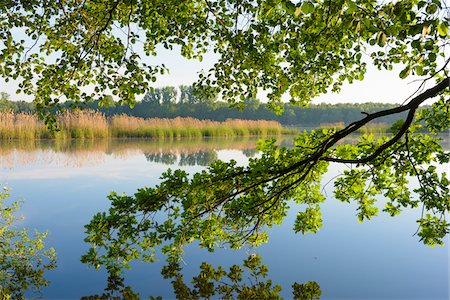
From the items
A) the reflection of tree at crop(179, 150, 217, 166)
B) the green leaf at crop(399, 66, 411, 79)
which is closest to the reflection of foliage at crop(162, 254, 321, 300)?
the green leaf at crop(399, 66, 411, 79)

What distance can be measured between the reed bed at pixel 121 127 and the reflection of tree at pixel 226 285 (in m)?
14.0

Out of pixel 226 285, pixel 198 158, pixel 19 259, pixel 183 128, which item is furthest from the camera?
pixel 183 128

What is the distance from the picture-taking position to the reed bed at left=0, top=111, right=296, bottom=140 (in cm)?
2026

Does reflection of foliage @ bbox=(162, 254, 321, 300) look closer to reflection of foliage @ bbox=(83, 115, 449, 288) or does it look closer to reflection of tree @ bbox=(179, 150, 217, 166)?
reflection of foliage @ bbox=(83, 115, 449, 288)

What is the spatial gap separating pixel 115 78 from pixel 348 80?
112 inches

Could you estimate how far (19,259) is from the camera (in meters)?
5.60

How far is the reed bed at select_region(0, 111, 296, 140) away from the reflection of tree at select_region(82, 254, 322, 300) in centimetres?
1397

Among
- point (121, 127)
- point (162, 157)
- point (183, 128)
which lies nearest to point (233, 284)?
point (162, 157)

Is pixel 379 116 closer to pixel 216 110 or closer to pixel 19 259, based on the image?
pixel 19 259

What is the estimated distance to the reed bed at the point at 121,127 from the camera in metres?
20.3

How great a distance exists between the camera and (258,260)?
17.1 ft

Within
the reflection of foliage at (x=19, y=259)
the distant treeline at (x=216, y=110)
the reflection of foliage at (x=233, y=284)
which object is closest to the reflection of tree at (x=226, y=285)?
the reflection of foliage at (x=233, y=284)

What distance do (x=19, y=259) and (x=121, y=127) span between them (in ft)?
57.8

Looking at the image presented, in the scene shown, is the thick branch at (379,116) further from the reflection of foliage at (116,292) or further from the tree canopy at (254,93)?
the reflection of foliage at (116,292)
